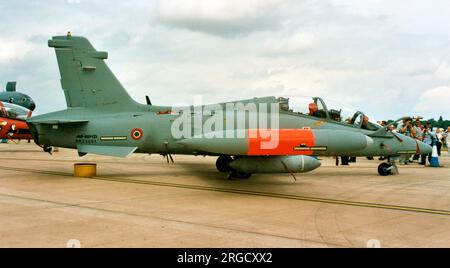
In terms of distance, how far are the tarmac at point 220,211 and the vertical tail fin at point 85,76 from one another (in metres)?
2.18

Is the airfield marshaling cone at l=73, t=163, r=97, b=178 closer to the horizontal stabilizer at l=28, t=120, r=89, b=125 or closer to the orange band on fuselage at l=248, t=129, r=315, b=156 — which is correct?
the horizontal stabilizer at l=28, t=120, r=89, b=125

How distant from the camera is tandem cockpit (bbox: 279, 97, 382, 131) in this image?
469 inches

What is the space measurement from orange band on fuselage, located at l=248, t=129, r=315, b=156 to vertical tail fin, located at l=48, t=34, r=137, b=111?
497 centimetres

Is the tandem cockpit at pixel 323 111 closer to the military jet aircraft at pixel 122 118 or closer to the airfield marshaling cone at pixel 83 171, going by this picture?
the military jet aircraft at pixel 122 118

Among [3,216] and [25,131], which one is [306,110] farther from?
[25,131]

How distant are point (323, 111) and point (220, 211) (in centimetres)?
601

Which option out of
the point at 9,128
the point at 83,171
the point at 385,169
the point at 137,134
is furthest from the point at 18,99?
the point at 385,169

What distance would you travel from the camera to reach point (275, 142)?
8531 mm

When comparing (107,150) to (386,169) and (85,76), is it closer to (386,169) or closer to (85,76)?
(85,76)

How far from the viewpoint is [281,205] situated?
8.03 metres

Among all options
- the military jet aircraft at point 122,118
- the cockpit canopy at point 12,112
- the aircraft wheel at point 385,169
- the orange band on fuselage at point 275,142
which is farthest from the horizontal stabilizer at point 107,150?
the cockpit canopy at point 12,112

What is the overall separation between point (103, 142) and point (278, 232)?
6.94 m

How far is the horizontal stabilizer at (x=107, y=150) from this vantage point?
11234 millimetres
